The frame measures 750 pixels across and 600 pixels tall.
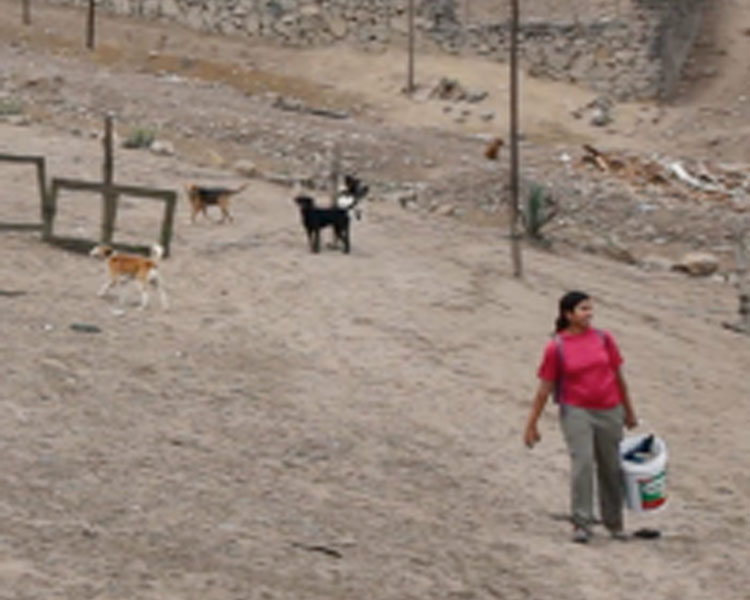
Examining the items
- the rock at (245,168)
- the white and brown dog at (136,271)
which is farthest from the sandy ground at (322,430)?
the rock at (245,168)

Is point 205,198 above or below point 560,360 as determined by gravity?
above

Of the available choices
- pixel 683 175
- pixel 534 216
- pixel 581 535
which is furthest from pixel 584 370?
pixel 683 175

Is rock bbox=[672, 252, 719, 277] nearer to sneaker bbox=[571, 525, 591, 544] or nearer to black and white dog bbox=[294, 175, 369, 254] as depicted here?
black and white dog bbox=[294, 175, 369, 254]

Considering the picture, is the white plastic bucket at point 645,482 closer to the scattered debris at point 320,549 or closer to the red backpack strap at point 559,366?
the red backpack strap at point 559,366

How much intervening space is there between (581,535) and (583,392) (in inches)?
26.1

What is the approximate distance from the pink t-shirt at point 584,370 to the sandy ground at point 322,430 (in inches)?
26.4

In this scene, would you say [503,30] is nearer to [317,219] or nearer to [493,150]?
[493,150]

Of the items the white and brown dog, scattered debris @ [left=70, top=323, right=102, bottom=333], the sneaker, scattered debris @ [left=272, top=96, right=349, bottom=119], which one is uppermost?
scattered debris @ [left=272, top=96, right=349, bottom=119]

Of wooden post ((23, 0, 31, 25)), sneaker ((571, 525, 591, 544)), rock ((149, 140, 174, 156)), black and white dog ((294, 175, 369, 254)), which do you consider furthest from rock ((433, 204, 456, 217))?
wooden post ((23, 0, 31, 25))

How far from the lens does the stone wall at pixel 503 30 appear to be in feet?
93.9

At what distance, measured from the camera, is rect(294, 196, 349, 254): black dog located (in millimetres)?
13570

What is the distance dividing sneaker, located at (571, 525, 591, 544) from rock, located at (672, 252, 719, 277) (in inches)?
432

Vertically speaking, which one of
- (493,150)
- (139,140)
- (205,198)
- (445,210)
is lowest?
(445,210)

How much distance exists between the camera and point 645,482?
23.4 ft
